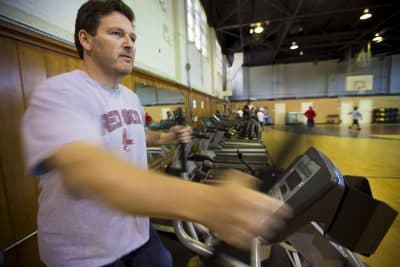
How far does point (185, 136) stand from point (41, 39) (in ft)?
3.62

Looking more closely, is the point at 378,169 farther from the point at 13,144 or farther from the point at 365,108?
the point at 365,108

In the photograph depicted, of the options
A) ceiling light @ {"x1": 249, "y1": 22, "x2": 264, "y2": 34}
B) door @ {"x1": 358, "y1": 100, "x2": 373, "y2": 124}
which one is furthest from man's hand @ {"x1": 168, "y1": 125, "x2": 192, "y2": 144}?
door @ {"x1": 358, "y1": 100, "x2": 373, "y2": 124}

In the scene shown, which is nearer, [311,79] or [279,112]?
[279,112]

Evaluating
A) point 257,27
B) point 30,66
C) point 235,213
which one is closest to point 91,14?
point 30,66

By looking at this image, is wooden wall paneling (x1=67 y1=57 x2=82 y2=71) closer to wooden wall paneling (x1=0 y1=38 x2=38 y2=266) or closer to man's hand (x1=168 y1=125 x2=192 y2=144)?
wooden wall paneling (x1=0 y1=38 x2=38 y2=266)

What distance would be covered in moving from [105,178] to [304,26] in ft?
45.5

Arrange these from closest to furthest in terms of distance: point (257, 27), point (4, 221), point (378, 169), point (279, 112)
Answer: point (4, 221) < point (378, 169) < point (257, 27) < point (279, 112)

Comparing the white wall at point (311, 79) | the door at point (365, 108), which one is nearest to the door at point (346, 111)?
the door at point (365, 108)

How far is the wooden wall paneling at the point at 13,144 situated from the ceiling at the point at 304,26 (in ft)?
26.3

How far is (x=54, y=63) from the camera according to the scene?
1.42m

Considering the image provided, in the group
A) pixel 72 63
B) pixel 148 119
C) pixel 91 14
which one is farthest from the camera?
pixel 148 119

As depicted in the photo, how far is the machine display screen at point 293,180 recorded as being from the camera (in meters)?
0.99

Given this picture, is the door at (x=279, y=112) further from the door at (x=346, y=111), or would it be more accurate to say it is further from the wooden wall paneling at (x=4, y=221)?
the wooden wall paneling at (x=4, y=221)

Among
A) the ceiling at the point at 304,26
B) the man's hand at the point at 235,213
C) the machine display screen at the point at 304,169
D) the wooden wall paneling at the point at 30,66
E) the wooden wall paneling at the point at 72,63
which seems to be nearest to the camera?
the man's hand at the point at 235,213
